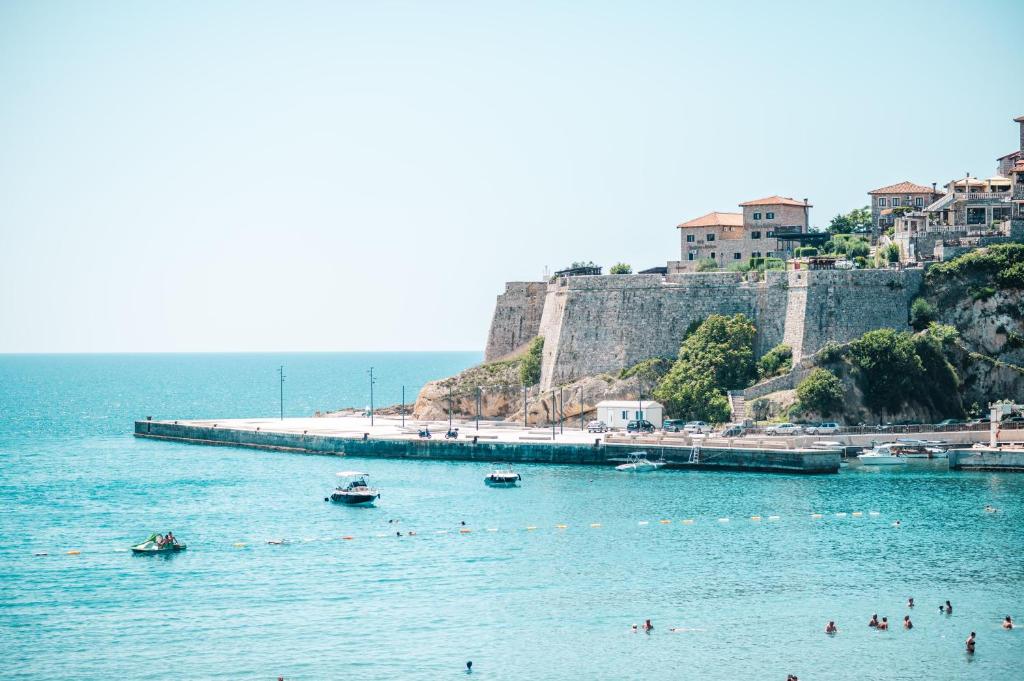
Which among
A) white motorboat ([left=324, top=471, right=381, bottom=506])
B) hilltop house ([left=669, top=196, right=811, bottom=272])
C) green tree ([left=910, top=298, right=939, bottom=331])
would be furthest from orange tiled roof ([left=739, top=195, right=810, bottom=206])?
white motorboat ([left=324, top=471, right=381, bottom=506])

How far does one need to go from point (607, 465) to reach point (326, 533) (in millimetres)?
22676

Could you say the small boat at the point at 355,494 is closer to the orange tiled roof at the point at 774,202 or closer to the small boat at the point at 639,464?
the small boat at the point at 639,464

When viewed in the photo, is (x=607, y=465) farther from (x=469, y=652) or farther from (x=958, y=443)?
(x=469, y=652)

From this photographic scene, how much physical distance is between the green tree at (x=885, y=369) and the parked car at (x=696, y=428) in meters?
8.97

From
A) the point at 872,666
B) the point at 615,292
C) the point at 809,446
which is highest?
the point at 615,292

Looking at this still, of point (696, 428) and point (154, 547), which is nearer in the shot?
point (154, 547)

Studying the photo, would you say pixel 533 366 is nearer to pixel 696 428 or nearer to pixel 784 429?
pixel 696 428

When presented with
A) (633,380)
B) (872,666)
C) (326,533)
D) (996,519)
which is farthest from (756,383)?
(872,666)

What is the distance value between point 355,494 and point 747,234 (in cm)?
4655

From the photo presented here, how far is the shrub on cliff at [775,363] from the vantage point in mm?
87150

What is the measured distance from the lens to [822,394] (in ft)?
270

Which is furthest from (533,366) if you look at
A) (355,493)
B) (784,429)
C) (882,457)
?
(355,493)

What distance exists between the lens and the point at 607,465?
8088 cm

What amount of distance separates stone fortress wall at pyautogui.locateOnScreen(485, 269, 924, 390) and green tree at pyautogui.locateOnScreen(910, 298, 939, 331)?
0.62 metres
